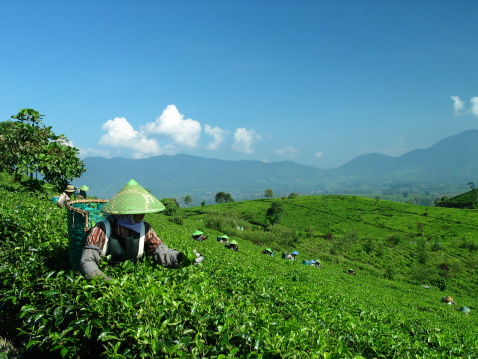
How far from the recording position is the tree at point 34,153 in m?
16.2

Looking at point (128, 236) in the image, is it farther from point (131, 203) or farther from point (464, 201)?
point (464, 201)

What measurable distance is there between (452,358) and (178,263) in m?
4.55

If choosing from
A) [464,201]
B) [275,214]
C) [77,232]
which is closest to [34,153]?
[77,232]

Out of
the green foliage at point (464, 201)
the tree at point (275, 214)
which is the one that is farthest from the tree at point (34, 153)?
the green foliage at point (464, 201)

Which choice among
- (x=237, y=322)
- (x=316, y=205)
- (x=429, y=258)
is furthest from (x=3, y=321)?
(x=316, y=205)

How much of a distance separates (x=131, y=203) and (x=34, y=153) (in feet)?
51.5

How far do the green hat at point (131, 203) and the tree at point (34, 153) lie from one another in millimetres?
14664

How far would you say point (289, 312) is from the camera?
5180mm

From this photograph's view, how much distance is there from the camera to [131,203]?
383 cm

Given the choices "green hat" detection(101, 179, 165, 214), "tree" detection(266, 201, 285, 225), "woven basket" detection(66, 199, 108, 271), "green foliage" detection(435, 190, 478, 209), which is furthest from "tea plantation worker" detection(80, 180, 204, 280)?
"green foliage" detection(435, 190, 478, 209)

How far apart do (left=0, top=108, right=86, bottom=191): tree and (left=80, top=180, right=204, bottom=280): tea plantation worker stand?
14.7 meters

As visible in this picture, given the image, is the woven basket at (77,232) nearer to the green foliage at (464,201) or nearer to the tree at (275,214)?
the tree at (275,214)

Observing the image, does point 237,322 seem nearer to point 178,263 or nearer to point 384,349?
point 178,263

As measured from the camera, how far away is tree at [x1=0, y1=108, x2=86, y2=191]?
1617cm
